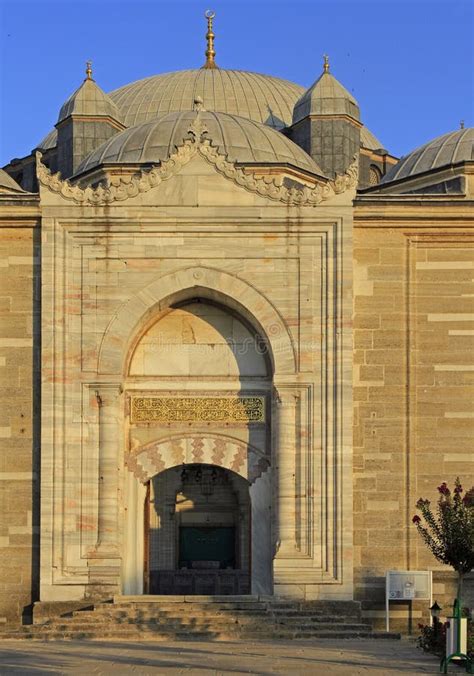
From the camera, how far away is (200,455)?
23.8 metres

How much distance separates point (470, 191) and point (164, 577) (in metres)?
9.71

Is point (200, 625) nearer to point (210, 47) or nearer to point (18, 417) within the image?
point (18, 417)

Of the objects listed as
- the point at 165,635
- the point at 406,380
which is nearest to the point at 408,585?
the point at 406,380

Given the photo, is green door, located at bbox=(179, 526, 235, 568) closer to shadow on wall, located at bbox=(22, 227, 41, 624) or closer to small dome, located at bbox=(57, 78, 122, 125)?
shadow on wall, located at bbox=(22, 227, 41, 624)

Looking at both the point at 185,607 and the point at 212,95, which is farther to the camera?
the point at 212,95

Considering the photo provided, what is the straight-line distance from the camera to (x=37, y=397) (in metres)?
23.4

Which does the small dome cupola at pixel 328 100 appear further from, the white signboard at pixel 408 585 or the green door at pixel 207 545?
the white signboard at pixel 408 585

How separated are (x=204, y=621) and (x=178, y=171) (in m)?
7.20

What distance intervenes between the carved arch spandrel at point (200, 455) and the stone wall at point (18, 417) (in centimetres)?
172

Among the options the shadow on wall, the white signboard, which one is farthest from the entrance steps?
the shadow on wall

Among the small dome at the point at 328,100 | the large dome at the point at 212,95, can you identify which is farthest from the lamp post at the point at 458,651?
the large dome at the point at 212,95

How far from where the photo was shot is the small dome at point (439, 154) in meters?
29.1

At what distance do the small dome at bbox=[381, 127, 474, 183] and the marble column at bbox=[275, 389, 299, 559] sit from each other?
7.33 metres

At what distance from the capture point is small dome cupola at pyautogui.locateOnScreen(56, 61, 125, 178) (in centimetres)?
3488
